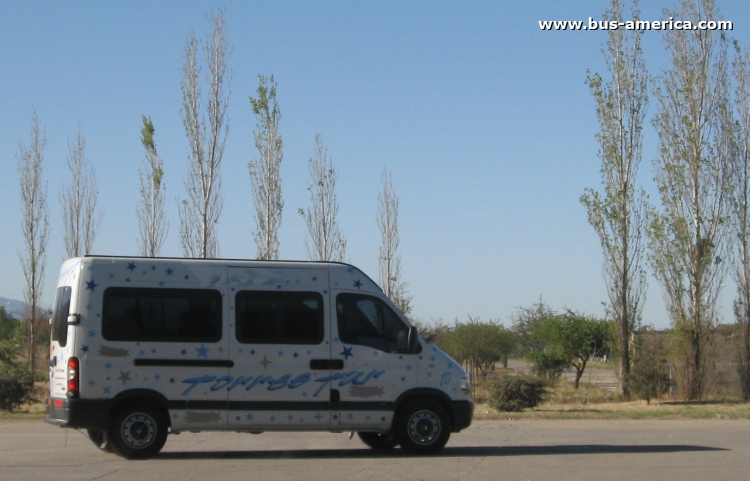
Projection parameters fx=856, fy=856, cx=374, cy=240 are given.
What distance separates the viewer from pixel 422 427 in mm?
12008

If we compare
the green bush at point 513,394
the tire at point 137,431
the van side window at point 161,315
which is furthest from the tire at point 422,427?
the green bush at point 513,394

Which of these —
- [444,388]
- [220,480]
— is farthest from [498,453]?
[220,480]

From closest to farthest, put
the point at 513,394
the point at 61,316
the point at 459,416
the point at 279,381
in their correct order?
the point at 61,316
the point at 279,381
the point at 459,416
the point at 513,394

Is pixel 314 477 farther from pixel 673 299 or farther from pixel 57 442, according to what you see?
pixel 673 299

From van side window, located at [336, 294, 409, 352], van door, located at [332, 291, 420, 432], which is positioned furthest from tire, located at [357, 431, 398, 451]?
van side window, located at [336, 294, 409, 352]

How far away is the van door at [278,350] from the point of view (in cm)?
1152

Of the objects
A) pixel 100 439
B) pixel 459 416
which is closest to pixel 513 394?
pixel 459 416

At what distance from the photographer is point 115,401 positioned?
11.1 meters

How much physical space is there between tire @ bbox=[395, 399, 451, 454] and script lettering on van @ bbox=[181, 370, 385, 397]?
2.38 ft

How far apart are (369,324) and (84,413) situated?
3.92 metres

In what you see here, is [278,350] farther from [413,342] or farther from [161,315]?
[413,342]

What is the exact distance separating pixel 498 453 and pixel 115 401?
5427mm

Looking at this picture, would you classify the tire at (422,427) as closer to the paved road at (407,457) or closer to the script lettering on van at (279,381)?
the paved road at (407,457)

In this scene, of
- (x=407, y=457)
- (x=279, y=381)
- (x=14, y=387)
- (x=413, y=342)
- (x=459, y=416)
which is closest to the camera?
(x=279, y=381)
